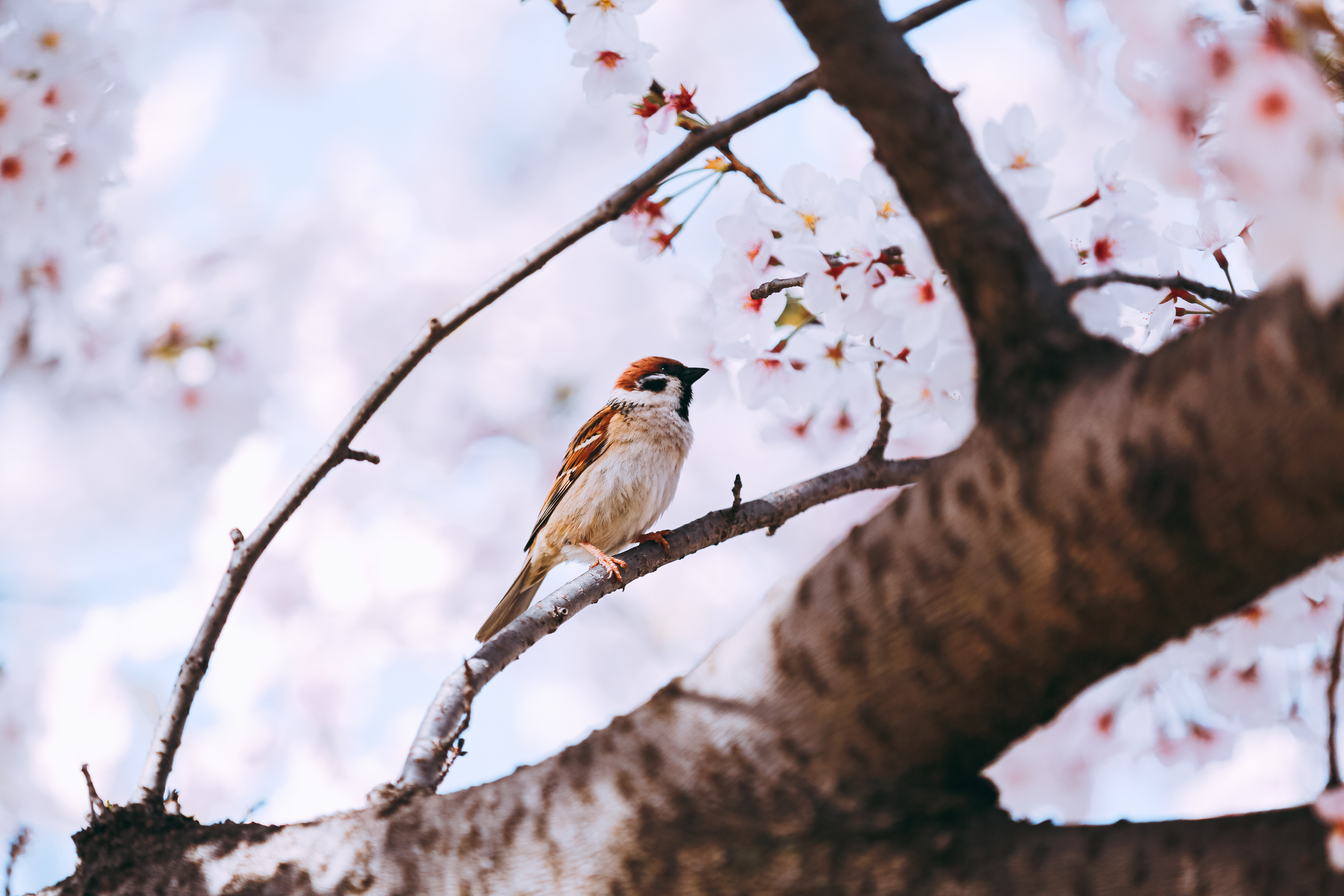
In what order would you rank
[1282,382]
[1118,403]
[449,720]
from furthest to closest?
[449,720]
[1118,403]
[1282,382]

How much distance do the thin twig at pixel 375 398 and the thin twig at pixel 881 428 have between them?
561 millimetres

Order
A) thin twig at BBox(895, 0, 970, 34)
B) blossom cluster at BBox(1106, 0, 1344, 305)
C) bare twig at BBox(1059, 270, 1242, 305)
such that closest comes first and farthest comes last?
blossom cluster at BBox(1106, 0, 1344, 305), bare twig at BBox(1059, 270, 1242, 305), thin twig at BBox(895, 0, 970, 34)

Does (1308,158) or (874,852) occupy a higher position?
(1308,158)

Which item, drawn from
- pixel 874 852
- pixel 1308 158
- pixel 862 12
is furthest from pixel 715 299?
pixel 1308 158

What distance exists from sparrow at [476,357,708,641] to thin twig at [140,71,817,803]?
1.25 meters

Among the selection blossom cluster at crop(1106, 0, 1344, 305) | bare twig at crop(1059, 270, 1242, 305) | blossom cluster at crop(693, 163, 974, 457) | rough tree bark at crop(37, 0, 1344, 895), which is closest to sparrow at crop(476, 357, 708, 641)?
blossom cluster at crop(693, 163, 974, 457)

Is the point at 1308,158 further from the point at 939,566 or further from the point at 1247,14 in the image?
the point at 939,566

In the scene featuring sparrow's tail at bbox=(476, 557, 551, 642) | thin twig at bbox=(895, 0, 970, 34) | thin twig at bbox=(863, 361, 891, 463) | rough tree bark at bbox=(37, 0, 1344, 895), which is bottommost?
rough tree bark at bbox=(37, 0, 1344, 895)

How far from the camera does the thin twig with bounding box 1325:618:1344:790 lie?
0.90 m

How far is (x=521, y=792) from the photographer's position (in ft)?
3.86

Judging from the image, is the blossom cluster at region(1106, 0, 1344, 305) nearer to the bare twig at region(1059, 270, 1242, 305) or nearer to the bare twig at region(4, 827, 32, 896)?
the bare twig at region(1059, 270, 1242, 305)

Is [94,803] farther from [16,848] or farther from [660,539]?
[660,539]

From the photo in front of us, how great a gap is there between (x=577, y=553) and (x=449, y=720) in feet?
4.93

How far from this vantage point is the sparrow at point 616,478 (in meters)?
3.03
